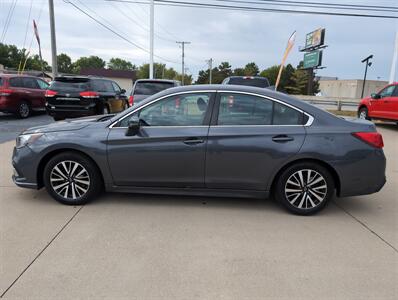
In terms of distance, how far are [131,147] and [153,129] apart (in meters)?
0.36

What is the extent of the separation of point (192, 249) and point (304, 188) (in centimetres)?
169

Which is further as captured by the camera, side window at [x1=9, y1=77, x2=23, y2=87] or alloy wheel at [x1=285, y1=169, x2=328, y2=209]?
side window at [x1=9, y1=77, x2=23, y2=87]

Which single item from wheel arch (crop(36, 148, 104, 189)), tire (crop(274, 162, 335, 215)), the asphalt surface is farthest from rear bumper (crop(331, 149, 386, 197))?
the asphalt surface

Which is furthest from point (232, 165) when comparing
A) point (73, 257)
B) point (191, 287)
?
→ point (73, 257)

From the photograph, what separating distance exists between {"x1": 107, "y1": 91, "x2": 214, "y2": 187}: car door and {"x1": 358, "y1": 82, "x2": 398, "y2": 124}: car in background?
10330 millimetres

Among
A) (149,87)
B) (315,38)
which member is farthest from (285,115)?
(315,38)

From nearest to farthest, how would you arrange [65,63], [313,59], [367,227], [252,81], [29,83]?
[367,227], [252,81], [29,83], [313,59], [65,63]

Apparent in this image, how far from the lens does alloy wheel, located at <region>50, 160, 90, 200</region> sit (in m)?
4.10

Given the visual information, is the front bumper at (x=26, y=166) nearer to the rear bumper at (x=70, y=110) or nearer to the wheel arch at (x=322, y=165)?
the wheel arch at (x=322, y=165)

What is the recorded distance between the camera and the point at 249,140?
3.89 metres

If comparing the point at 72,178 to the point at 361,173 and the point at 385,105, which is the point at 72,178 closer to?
the point at 361,173

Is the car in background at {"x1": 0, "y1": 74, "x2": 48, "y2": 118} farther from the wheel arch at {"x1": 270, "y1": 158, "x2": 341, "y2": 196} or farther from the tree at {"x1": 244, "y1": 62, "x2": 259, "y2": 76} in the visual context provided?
the tree at {"x1": 244, "y1": 62, "x2": 259, "y2": 76}

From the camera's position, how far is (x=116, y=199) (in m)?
4.41

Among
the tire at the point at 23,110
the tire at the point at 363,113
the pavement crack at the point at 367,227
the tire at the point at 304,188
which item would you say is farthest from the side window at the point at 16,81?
the tire at the point at 363,113
